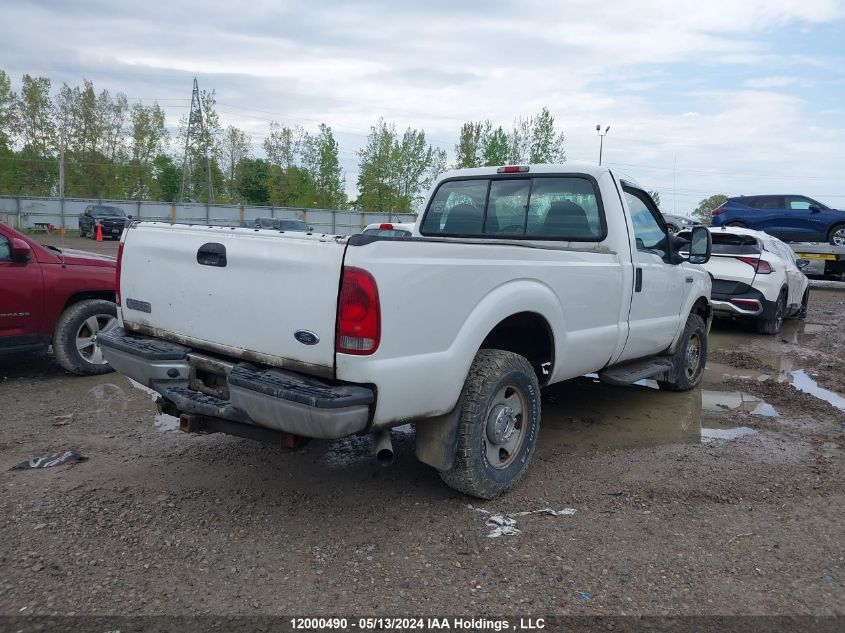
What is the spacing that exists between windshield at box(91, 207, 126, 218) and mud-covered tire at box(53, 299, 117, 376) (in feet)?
101

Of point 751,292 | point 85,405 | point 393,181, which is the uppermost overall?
point 393,181

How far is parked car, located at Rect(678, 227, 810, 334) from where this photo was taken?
35.3 ft

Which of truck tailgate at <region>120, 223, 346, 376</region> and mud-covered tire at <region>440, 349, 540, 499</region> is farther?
mud-covered tire at <region>440, 349, 540, 499</region>

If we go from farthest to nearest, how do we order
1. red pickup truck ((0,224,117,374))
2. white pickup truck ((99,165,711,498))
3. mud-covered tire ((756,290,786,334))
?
mud-covered tire ((756,290,786,334)), red pickup truck ((0,224,117,374)), white pickup truck ((99,165,711,498))

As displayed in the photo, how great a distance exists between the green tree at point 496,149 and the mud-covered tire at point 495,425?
45108mm

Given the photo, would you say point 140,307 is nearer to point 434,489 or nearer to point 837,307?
point 434,489

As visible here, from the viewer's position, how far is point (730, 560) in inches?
134

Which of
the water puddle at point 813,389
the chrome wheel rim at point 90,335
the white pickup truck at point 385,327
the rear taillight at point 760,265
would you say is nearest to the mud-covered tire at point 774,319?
the rear taillight at point 760,265

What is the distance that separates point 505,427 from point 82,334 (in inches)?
184

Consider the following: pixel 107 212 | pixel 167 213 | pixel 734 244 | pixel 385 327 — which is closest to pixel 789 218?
pixel 734 244

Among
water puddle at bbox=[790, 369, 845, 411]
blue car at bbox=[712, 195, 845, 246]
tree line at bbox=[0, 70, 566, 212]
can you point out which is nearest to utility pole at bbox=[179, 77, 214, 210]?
tree line at bbox=[0, 70, 566, 212]

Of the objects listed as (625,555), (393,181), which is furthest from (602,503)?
(393,181)

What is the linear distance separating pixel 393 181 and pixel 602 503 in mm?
50567

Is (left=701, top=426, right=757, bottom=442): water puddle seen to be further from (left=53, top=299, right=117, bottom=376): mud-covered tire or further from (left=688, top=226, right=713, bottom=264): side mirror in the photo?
(left=53, top=299, right=117, bottom=376): mud-covered tire
